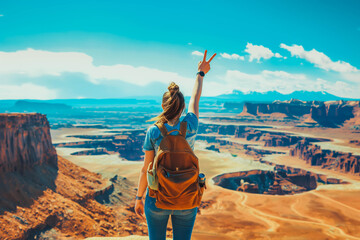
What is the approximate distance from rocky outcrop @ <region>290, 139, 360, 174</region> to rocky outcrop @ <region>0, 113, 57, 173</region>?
6354cm

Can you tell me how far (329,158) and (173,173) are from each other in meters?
78.6

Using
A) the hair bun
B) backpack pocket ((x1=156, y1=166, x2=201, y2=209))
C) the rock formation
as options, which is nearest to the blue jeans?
backpack pocket ((x1=156, y1=166, x2=201, y2=209))

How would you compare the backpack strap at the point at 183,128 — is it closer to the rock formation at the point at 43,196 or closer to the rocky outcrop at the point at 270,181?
the rock formation at the point at 43,196

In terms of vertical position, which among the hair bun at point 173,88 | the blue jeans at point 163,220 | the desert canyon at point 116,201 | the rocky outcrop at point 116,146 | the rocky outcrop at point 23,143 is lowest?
the rocky outcrop at point 116,146

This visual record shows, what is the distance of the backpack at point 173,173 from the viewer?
2.89 metres

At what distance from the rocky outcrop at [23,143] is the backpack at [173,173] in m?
19.6

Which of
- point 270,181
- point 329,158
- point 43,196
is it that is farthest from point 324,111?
point 43,196

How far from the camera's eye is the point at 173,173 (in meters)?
2.91

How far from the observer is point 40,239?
16172 mm

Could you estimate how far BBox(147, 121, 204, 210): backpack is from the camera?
2.89m

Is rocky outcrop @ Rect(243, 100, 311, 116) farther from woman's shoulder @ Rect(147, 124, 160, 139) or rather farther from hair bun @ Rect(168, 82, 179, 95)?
woman's shoulder @ Rect(147, 124, 160, 139)

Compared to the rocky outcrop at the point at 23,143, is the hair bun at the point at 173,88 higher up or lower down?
higher up

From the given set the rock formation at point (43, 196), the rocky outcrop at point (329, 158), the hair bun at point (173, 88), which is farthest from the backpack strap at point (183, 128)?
the rocky outcrop at point (329, 158)

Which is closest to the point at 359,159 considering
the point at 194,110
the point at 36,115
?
the point at 36,115
